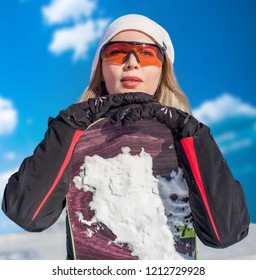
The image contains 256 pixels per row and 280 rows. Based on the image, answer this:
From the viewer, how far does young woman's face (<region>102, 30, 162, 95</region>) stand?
224 centimetres

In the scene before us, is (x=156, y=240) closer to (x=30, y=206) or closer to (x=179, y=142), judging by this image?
(x=179, y=142)

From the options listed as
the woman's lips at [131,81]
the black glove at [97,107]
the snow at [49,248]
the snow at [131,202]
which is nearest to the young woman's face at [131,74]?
the woman's lips at [131,81]

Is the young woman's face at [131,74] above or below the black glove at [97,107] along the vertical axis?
above

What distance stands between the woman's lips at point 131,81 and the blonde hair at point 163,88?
313 millimetres

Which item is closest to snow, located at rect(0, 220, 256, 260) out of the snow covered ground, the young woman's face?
the snow covered ground

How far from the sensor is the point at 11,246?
24.0ft

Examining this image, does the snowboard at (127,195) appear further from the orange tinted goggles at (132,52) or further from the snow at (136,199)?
the orange tinted goggles at (132,52)

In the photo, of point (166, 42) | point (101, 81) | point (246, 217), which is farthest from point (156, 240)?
point (166, 42)

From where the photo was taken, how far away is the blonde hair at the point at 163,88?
100 inches

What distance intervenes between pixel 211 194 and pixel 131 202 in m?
0.44

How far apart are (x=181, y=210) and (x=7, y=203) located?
89cm

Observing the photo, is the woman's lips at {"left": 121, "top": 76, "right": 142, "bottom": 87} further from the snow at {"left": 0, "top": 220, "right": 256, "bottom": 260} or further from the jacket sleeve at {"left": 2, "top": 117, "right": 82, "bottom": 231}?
the snow at {"left": 0, "top": 220, "right": 256, "bottom": 260}

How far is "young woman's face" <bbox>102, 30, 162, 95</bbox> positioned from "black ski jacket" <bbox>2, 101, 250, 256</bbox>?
1.44 feet
